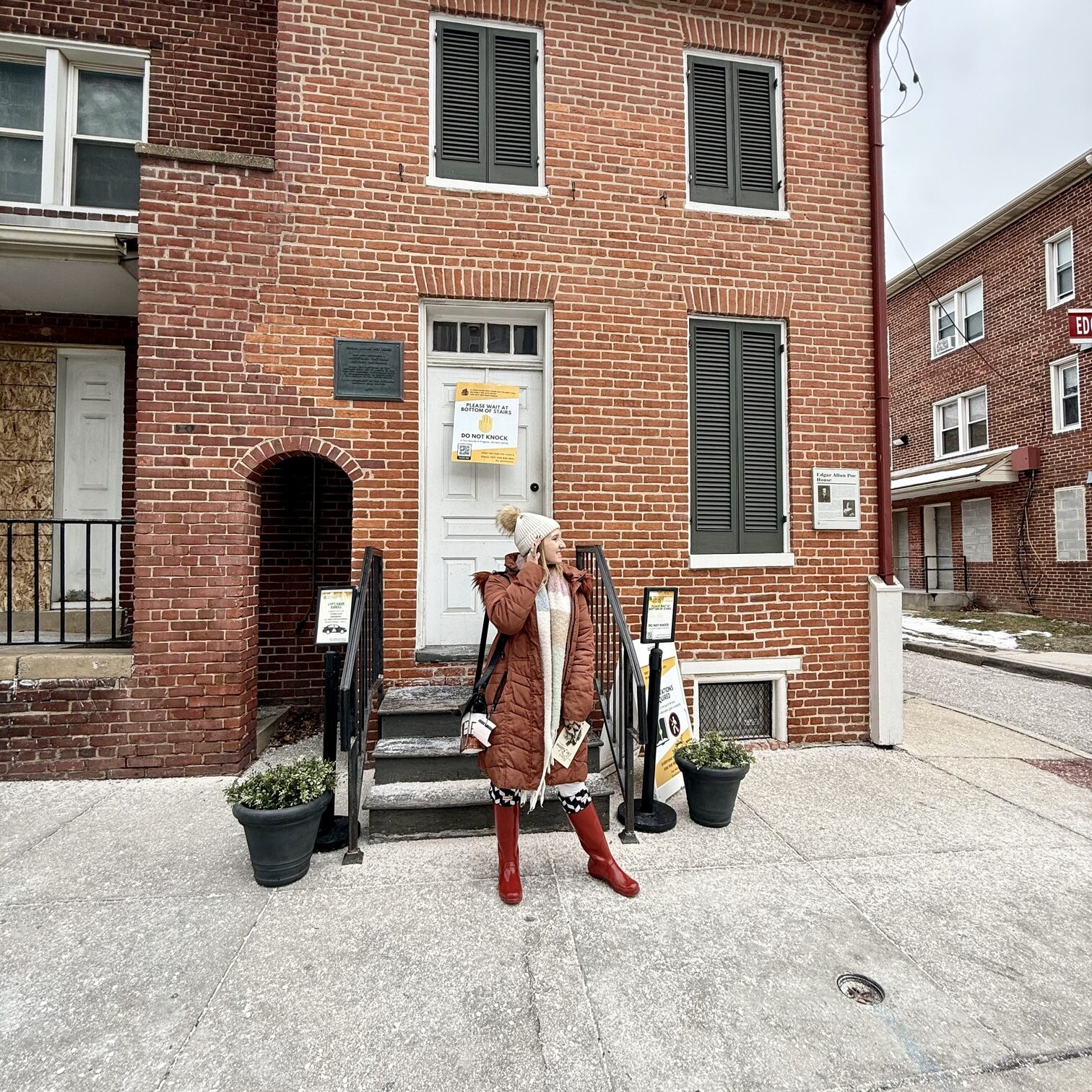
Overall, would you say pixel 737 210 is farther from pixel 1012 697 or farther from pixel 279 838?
pixel 1012 697

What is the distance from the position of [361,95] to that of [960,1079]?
21.0ft

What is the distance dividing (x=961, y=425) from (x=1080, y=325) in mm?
13691

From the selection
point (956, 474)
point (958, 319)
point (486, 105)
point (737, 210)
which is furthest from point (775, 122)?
point (958, 319)

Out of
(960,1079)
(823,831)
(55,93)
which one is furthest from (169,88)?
(960,1079)

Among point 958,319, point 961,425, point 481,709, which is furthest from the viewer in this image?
point 961,425

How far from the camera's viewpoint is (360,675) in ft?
12.0

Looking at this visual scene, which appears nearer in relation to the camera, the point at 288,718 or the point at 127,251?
the point at 127,251

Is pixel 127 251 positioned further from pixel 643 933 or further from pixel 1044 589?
pixel 1044 589

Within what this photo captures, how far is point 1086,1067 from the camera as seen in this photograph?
6.55ft

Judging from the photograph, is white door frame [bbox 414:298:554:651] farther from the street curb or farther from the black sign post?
the street curb

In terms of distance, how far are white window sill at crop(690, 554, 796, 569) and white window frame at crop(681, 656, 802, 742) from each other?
0.76 meters

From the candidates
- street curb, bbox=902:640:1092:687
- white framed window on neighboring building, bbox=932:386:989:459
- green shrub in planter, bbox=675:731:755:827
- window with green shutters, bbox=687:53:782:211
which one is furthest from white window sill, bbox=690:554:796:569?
white framed window on neighboring building, bbox=932:386:989:459

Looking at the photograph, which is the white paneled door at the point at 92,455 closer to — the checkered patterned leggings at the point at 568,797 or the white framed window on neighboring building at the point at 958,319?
the checkered patterned leggings at the point at 568,797

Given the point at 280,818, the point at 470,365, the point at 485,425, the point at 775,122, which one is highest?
the point at 775,122
